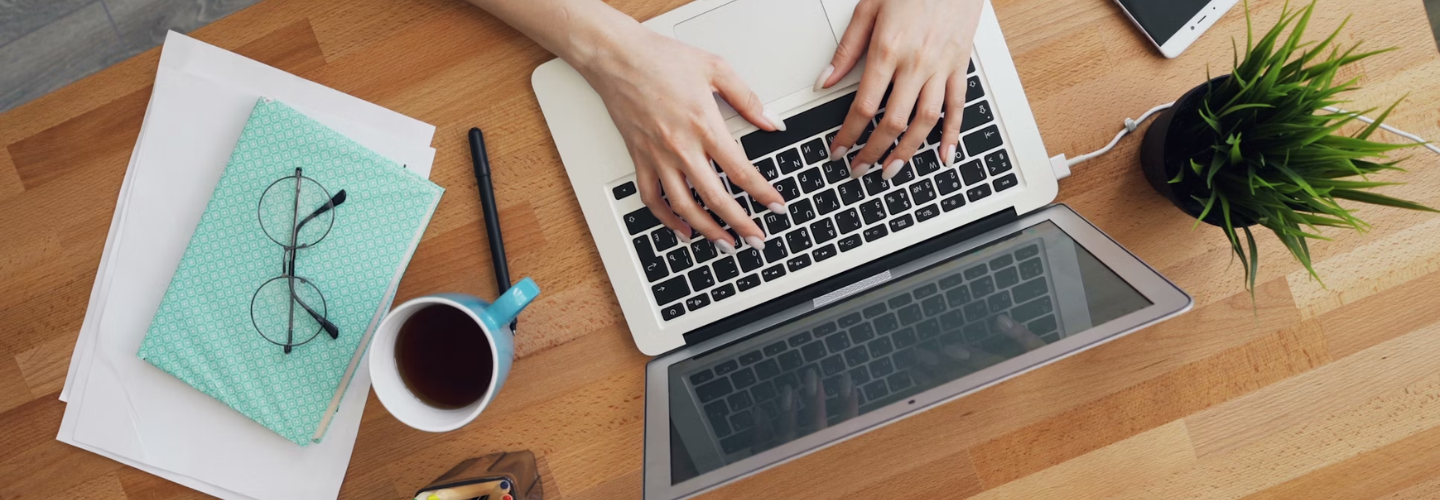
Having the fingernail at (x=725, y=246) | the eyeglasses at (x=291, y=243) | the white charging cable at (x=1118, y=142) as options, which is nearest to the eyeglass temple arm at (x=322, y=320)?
the eyeglasses at (x=291, y=243)

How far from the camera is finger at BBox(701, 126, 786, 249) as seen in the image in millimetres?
695

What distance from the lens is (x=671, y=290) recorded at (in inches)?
29.1

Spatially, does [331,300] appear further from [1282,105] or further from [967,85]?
[1282,105]

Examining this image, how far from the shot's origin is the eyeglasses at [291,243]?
30.2 inches

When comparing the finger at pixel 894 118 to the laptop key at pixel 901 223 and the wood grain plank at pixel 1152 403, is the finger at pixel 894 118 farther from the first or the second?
the wood grain plank at pixel 1152 403

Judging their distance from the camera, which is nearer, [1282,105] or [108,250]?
[1282,105]

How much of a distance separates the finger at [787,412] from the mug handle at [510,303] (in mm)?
234

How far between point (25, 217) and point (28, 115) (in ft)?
0.35

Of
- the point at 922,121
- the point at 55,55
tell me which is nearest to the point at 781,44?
the point at 922,121

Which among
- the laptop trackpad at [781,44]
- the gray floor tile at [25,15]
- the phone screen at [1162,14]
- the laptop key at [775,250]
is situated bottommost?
the laptop key at [775,250]

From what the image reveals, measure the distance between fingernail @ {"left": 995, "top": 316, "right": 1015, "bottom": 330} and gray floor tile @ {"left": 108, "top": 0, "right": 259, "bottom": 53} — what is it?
816 mm

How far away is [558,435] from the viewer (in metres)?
0.80

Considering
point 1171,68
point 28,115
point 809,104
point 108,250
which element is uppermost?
point 28,115

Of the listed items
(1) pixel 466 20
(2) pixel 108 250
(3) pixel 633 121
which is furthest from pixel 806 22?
(2) pixel 108 250
